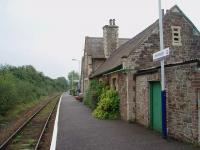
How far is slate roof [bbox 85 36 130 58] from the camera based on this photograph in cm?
3203

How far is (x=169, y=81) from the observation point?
11.1m

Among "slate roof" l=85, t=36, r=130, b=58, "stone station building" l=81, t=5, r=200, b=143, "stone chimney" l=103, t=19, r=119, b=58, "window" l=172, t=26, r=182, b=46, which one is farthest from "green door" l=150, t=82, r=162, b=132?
"slate roof" l=85, t=36, r=130, b=58

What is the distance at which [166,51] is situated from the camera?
400 inches

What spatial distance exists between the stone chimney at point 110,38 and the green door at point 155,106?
17.9 meters

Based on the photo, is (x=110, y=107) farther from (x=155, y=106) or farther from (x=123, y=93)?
A: (x=155, y=106)

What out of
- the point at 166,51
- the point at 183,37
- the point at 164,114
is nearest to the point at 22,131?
the point at 164,114

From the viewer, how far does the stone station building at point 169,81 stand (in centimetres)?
957

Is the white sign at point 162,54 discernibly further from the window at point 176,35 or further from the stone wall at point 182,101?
the window at point 176,35

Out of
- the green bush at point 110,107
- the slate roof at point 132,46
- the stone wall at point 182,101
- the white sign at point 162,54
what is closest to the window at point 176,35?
the slate roof at point 132,46

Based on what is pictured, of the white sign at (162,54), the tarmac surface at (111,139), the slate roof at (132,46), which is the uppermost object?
the slate roof at (132,46)

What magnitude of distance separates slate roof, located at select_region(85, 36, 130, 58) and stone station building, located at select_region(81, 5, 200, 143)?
11.3m

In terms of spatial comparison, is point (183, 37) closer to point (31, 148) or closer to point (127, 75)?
point (127, 75)

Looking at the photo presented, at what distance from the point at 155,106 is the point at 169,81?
2.13 meters

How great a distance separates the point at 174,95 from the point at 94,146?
344 cm
